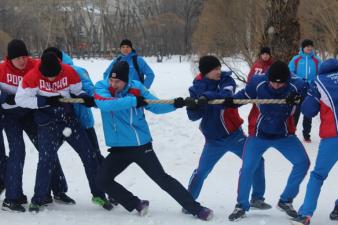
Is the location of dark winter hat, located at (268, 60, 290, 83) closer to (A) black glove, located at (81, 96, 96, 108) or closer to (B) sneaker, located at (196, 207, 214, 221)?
(B) sneaker, located at (196, 207, 214, 221)

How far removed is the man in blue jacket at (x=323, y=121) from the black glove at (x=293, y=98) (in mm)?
99

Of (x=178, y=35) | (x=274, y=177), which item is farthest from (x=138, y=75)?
(x=178, y=35)

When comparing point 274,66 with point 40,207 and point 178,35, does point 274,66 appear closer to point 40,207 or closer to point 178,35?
point 40,207

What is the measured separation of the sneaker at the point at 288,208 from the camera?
14.4 ft

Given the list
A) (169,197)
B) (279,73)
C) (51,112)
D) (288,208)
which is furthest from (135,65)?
(288,208)

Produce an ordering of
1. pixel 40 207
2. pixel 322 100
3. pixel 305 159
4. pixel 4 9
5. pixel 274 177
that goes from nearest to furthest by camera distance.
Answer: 1. pixel 322 100
2. pixel 305 159
3. pixel 40 207
4. pixel 274 177
5. pixel 4 9

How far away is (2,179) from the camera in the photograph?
5242mm

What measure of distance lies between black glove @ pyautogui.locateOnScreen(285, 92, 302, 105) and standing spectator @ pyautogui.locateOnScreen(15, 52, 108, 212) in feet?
6.47

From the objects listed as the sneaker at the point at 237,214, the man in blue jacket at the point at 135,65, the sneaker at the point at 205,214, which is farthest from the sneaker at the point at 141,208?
the man in blue jacket at the point at 135,65

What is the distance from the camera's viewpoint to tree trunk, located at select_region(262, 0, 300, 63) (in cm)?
799

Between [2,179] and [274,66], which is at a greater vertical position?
[274,66]

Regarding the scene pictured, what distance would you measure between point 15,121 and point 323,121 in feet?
10.6

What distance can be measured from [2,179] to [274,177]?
3.58m

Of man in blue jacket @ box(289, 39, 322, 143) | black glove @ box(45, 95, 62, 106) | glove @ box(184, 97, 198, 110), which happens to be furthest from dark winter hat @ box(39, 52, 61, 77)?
man in blue jacket @ box(289, 39, 322, 143)
